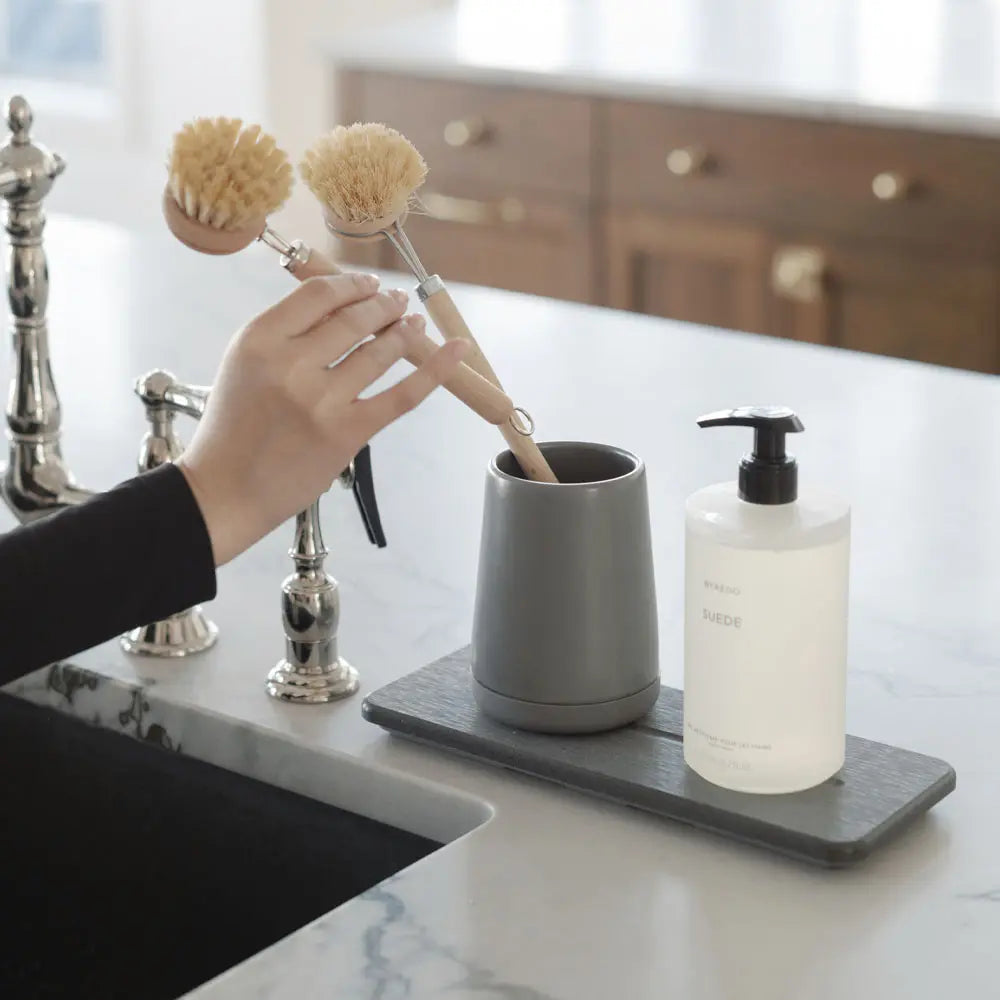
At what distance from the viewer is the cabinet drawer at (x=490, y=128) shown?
8.54 feet

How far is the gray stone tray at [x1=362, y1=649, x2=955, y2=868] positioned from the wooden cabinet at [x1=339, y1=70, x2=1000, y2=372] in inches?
64.4

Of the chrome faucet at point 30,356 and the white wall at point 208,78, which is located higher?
the white wall at point 208,78

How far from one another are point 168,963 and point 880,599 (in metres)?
0.42

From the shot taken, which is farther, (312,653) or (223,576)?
(223,576)

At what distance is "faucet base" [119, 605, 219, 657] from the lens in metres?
0.90

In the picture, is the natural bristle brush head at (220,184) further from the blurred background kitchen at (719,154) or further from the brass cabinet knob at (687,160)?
the brass cabinet knob at (687,160)

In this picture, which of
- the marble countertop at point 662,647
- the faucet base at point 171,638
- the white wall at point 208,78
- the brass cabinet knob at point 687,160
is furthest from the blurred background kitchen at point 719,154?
the faucet base at point 171,638

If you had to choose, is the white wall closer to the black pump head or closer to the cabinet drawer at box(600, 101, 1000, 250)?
the cabinet drawer at box(600, 101, 1000, 250)

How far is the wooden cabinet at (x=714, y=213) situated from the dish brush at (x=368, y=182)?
66.4 inches

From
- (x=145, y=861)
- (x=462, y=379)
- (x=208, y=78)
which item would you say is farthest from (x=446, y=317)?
(x=208, y=78)

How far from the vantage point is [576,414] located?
1225 millimetres

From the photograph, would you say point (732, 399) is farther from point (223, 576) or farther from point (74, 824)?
point (74, 824)

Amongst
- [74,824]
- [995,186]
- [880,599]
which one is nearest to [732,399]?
[880,599]

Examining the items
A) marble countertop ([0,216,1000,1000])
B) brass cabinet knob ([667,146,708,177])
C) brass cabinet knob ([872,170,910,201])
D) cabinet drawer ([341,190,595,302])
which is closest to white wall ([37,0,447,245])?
cabinet drawer ([341,190,595,302])
